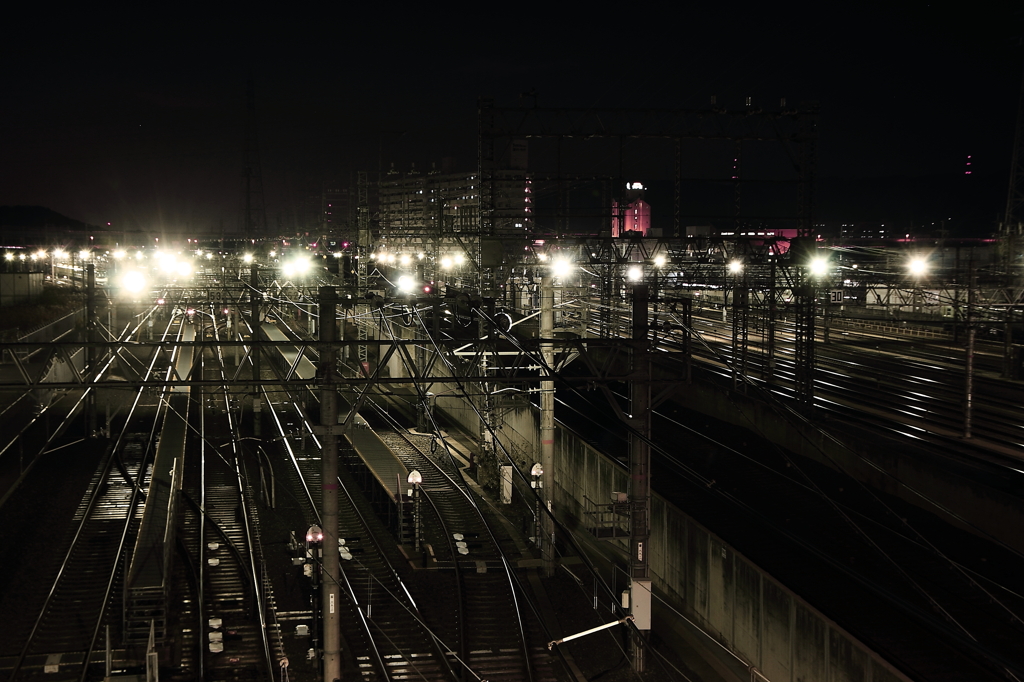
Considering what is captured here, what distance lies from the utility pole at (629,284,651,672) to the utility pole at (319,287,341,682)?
9.07ft

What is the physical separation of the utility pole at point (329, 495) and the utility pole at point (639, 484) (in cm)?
276

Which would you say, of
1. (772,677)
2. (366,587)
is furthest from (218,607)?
(772,677)

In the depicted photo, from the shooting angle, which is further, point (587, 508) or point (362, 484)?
point (362, 484)

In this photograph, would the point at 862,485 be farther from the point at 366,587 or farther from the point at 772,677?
the point at 366,587

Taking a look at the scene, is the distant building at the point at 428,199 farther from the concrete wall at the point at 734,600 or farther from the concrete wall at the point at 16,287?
the concrete wall at the point at 734,600

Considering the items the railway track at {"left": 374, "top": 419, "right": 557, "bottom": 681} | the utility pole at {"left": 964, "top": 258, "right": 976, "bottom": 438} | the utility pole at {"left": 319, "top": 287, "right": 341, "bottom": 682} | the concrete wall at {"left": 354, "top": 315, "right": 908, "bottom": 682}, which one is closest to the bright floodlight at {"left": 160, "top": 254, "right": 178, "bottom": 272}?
the railway track at {"left": 374, "top": 419, "right": 557, "bottom": 681}

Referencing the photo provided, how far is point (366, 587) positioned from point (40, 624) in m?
3.39

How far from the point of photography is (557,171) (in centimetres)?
1436

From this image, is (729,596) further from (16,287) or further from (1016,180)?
(16,287)

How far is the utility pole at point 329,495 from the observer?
267 inches

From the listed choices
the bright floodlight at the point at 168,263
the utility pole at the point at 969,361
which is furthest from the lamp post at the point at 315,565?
the bright floodlight at the point at 168,263

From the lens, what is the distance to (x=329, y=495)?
22.7 ft

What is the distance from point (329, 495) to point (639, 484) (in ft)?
9.98

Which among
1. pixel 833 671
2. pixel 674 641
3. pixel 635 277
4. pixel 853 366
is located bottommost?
pixel 674 641
